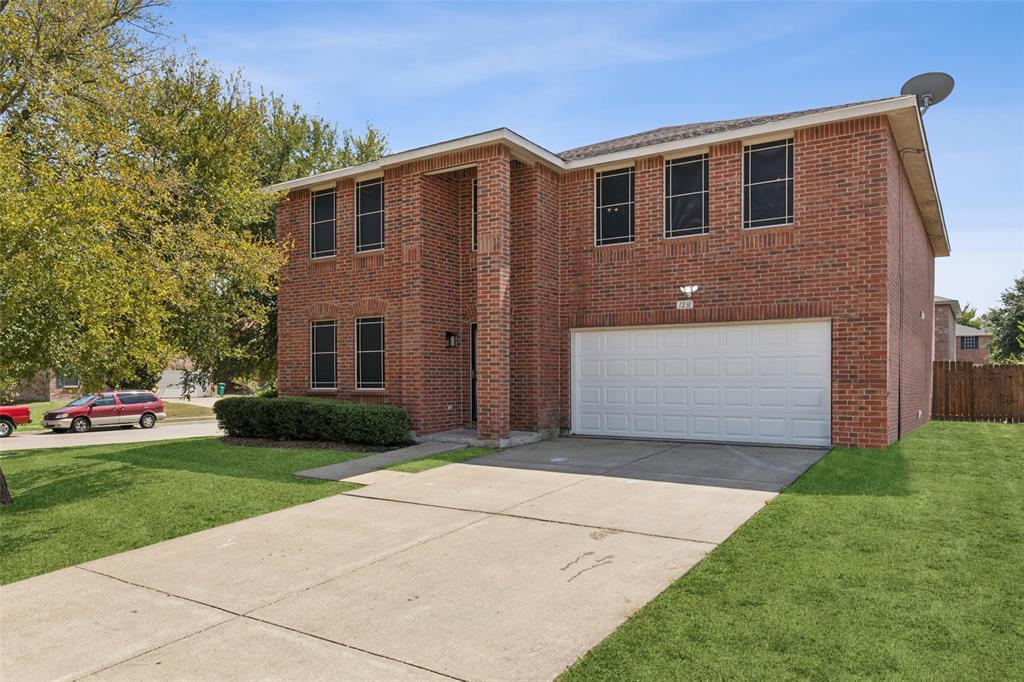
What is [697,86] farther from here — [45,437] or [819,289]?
[45,437]

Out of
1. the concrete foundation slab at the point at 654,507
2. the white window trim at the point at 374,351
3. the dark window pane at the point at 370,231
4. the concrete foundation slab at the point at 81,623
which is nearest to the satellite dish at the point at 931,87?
the concrete foundation slab at the point at 654,507

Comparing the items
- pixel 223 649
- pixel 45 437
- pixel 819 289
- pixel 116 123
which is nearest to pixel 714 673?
pixel 223 649

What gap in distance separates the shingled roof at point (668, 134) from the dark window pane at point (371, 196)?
14.0 ft

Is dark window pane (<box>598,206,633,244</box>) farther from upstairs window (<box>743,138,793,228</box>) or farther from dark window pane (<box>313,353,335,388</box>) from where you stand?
dark window pane (<box>313,353,335,388</box>)

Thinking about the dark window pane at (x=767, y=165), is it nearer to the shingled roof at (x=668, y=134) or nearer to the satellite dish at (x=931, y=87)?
the shingled roof at (x=668, y=134)

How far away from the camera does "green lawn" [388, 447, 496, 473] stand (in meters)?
10.2

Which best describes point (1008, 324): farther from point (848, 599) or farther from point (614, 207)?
point (848, 599)

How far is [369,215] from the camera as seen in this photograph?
590 inches

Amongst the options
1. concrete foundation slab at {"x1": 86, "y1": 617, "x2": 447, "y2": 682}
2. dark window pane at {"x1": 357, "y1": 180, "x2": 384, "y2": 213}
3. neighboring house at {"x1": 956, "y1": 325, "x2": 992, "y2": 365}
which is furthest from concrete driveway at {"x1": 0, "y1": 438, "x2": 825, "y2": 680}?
neighboring house at {"x1": 956, "y1": 325, "x2": 992, "y2": 365}

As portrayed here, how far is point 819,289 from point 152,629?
10877mm

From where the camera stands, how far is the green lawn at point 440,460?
1023 centimetres

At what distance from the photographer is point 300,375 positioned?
15766 mm

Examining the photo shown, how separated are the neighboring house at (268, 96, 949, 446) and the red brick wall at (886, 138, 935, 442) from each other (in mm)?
130

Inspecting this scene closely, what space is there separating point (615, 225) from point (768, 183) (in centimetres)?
305
